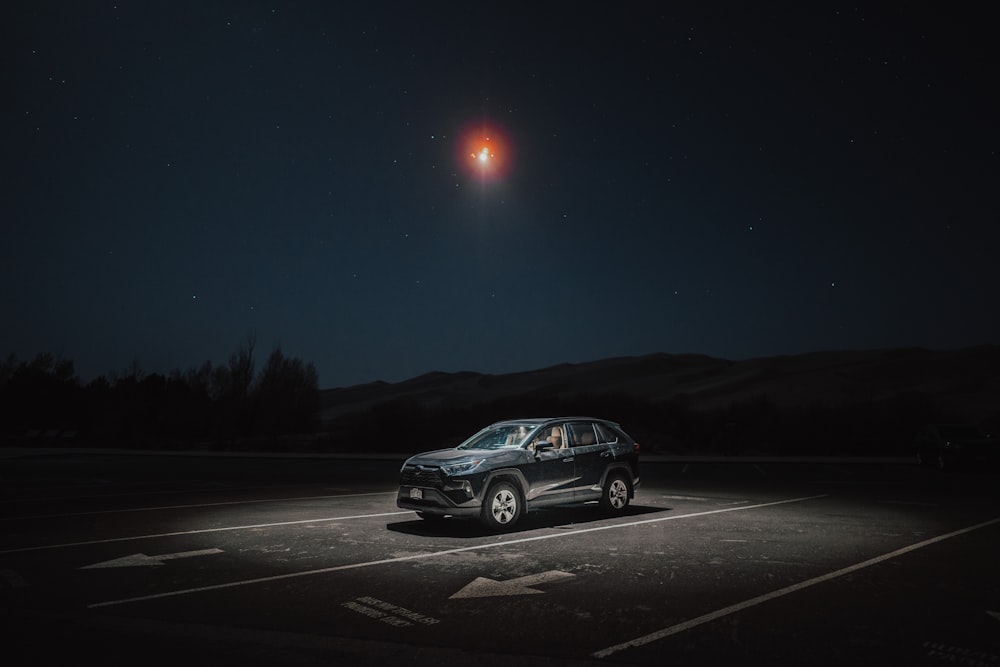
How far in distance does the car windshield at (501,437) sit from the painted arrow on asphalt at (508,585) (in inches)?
161

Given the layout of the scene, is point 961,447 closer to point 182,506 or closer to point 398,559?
point 398,559

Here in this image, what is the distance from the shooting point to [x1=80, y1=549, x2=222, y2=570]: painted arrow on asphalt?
7.72 metres

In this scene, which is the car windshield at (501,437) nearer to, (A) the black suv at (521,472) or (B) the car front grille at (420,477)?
(A) the black suv at (521,472)

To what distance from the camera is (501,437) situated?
38.9 feet

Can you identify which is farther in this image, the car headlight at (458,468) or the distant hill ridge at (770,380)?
the distant hill ridge at (770,380)

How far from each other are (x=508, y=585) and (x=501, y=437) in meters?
5.16

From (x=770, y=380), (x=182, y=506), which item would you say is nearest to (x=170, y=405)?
(x=182, y=506)

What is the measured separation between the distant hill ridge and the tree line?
34.4 feet

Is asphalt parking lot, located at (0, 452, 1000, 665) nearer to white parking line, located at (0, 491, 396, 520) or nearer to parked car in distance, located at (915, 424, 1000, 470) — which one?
white parking line, located at (0, 491, 396, 520)

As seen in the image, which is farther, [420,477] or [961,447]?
[961,447]

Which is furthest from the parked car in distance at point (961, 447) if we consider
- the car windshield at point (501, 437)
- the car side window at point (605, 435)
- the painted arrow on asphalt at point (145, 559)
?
the painted arrow on asphalt at point (145, 559)

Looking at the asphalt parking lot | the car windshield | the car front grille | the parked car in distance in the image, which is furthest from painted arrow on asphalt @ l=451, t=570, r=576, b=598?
the parked car in distance

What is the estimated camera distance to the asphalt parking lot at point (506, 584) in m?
4.85

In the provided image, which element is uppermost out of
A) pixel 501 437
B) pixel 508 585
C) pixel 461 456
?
pixel 501 437
